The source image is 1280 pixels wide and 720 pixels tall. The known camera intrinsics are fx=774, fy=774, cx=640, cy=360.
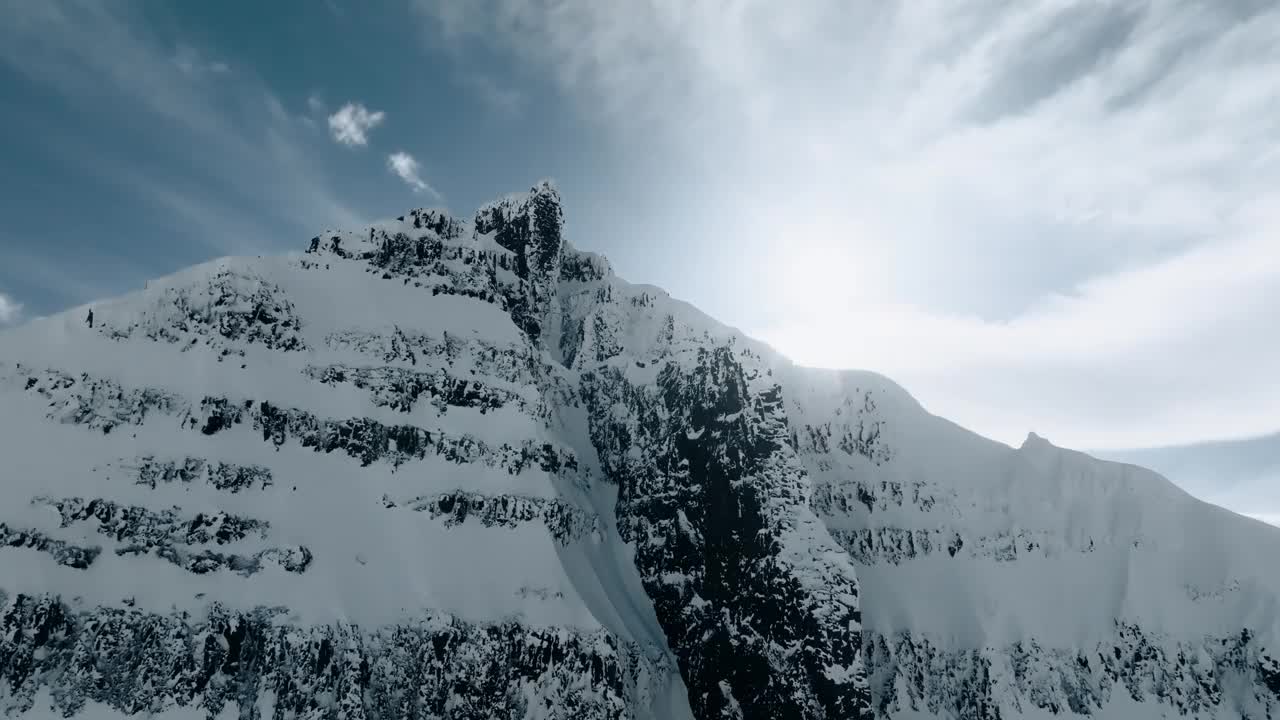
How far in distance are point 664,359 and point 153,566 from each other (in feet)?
256

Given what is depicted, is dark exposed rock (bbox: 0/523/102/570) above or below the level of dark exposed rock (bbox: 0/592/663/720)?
above

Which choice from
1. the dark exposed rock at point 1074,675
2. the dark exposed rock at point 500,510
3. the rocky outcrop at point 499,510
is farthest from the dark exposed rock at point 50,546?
the dark exposed rock at point 1074,675

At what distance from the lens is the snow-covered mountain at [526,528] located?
271 feet

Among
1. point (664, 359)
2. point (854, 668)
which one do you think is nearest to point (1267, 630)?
point (854, 668)

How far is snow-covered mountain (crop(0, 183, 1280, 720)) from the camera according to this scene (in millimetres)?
82750

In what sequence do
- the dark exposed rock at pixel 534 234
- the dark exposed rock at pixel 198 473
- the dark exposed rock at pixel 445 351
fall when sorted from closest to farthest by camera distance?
the dark exposed rock at pixel 198 473, the dark exposed rock at pixel 445 351, the dark exposed rock at pixel 534 234

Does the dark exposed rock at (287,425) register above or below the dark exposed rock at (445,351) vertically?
below

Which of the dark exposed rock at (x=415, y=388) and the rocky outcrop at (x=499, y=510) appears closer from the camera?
the rocky outcrop at (x=499, y=510)

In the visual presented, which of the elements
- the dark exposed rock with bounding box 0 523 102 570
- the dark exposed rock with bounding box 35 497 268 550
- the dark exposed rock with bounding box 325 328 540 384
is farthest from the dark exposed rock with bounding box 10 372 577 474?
the dark exposed rock with bounding box 0 523 102 570

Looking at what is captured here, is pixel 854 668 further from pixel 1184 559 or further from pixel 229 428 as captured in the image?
pixel 229 428

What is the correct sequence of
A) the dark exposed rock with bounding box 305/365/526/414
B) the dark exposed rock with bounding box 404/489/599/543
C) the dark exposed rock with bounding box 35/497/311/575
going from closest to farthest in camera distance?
the dark exposed rock with bounding box 35/497/311/575 → the dark exposed rock with bounding box 404/489/599/543 → the dark exposed rock with bounding box 305/365/526/414

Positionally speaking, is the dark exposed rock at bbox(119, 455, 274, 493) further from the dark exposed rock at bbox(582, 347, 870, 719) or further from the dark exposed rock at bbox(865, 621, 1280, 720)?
the dark exposed rock at bbox(865, 621, 1280, 720)

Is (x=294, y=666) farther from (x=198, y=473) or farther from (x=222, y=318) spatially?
(x=222, y=318)

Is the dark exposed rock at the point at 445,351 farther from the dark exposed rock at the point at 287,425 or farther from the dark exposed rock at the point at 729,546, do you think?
the dark exposed rock at the point at 729,546
